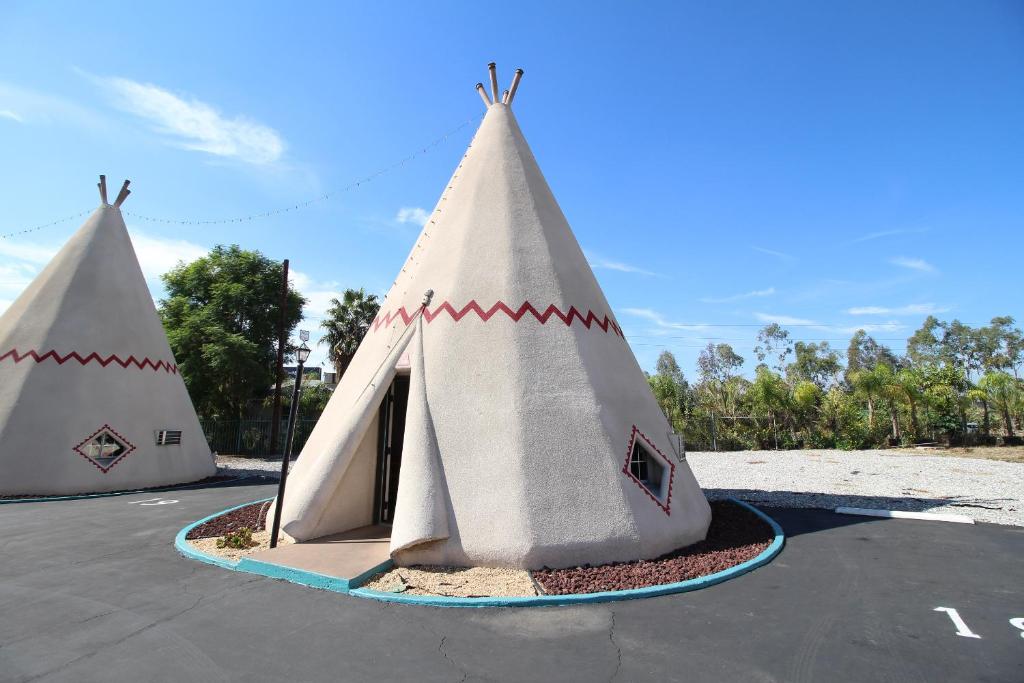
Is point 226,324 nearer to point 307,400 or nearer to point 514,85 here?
point 307,400

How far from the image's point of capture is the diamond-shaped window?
1384cm

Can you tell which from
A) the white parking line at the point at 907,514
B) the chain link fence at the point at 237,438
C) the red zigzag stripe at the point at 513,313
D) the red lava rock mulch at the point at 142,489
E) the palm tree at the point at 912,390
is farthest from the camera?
the palm tree at the point at 912,390

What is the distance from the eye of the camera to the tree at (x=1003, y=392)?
24656 mm

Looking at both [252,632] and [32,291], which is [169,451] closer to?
[32,291]

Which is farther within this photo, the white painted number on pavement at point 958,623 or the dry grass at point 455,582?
the dry grass at point 455,582

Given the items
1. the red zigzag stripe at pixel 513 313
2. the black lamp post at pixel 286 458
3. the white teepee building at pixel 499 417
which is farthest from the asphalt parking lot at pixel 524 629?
the red zigzag stripe at pixel 513 313

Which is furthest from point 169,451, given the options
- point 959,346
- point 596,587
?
point 959,346

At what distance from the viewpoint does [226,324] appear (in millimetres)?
26719

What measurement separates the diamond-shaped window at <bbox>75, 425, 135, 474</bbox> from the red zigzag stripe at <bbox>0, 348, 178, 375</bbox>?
6.70 ft

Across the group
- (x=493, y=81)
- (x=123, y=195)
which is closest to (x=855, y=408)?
(x=493, y=81)

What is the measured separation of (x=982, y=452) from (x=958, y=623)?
25.2m

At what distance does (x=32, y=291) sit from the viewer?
15.2 metres

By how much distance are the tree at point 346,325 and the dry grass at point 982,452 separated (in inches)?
1096

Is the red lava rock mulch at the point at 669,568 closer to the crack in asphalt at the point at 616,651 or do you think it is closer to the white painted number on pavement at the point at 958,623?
the crack in asphalt at the point at 616,651
